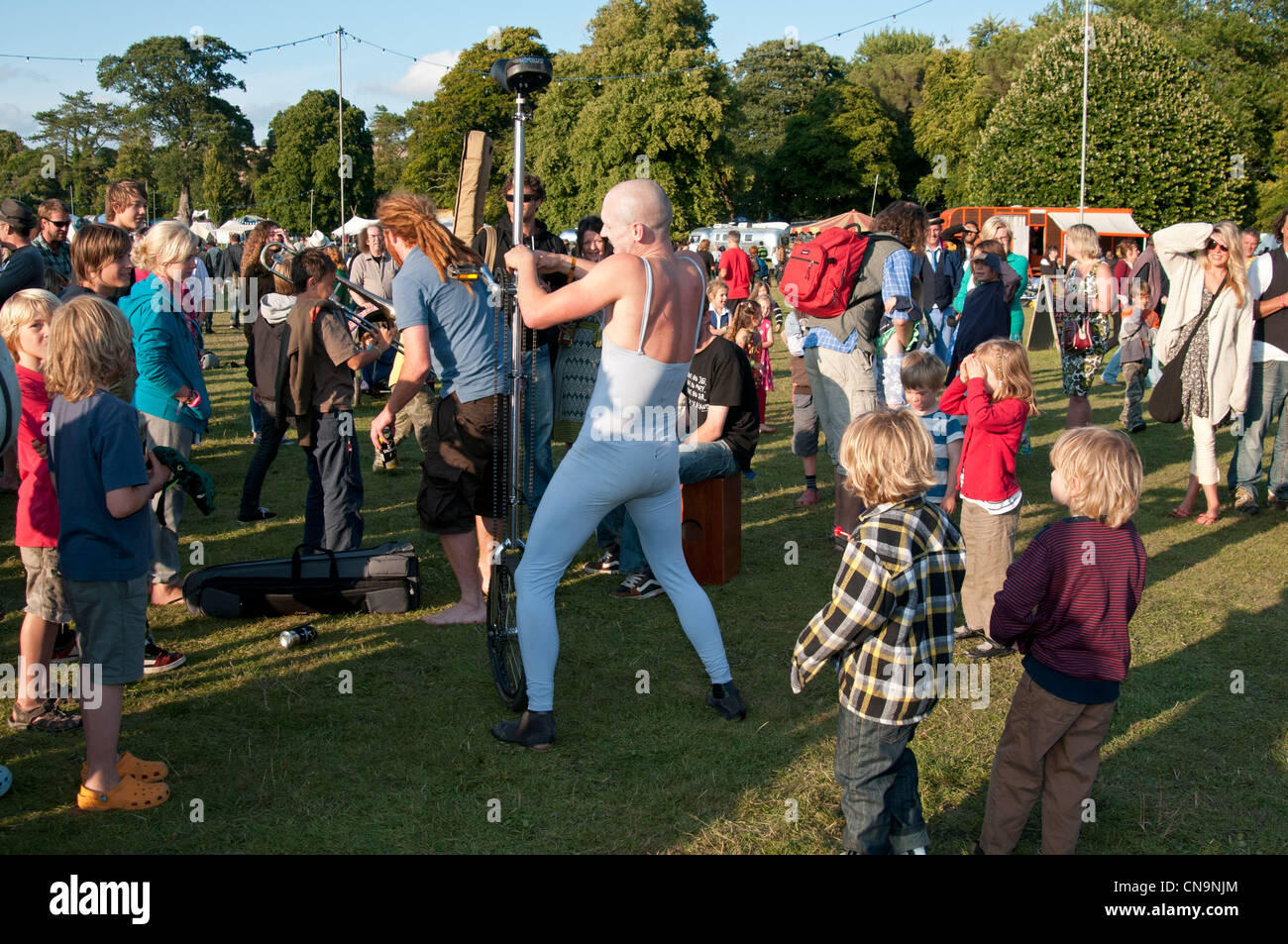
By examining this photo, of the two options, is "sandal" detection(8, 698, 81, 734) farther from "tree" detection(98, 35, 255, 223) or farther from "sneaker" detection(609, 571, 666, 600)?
"tree" detection(98, 35, 255, 223)

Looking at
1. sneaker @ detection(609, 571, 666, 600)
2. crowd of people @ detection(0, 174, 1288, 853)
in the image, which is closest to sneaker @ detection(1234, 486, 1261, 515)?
crowd of people @ detection(0, 174, 1288, 853)

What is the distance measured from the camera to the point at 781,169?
67125 mm

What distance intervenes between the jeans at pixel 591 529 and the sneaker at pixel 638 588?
5.70ft

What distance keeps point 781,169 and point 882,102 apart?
12866 mm

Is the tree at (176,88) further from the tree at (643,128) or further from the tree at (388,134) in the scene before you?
the tree at (643,128)

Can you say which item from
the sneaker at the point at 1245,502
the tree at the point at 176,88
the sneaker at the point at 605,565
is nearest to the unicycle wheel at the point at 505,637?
the sneaker at the point at 605,565

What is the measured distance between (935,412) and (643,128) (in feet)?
147

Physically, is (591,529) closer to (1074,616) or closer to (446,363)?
(446,363)

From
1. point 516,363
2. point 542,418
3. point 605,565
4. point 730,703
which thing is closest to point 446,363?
point 516,363

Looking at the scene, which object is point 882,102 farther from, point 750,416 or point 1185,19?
point 750,416

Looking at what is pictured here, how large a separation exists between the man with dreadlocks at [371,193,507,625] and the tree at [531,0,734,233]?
40.5 metres

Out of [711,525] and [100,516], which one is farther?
[711,525]

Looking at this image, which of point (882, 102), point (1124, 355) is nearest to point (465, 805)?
point (1124, 355)

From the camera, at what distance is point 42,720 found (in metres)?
4.21
